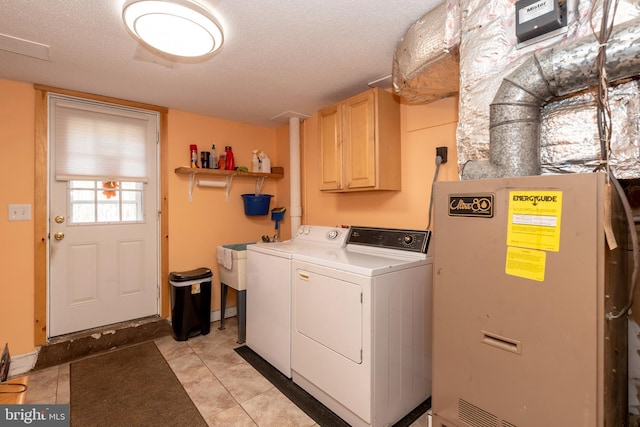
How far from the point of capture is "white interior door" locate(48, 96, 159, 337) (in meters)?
2.69

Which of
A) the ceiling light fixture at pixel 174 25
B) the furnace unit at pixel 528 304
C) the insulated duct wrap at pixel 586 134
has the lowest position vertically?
the furnace unit at pixel 528 304

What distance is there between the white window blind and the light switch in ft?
1.14

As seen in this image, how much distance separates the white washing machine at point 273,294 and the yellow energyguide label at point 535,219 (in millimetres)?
1497

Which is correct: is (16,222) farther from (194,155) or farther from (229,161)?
(229,161)

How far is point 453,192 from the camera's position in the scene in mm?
1203

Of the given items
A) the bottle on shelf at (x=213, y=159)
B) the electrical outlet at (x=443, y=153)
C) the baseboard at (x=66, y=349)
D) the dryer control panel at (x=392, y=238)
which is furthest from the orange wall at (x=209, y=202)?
the electrical outlet at (x=443, y=153)

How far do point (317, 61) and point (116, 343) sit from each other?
9.97ft

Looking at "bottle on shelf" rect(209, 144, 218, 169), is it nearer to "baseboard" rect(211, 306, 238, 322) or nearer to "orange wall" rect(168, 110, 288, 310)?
"orange wall" rect(168, 110, 288, 310)

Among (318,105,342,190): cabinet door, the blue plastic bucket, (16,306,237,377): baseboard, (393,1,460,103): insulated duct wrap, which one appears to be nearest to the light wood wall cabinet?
(318,105,342,190): cabinet door

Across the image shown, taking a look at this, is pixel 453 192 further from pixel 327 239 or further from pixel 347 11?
pixel 327 239

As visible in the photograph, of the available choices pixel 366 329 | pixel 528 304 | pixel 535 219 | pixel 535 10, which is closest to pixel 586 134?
pixel 535 219

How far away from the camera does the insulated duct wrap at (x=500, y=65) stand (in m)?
1.03

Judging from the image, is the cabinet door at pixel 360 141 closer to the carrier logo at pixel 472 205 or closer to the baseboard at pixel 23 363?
the carrier logo at pixel 472 205

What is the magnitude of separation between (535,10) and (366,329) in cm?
161
